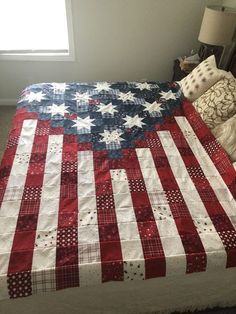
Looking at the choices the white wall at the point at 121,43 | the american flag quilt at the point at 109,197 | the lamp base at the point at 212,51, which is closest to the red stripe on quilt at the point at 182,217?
the american flag quilt at the point at 109,197

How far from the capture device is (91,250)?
113cm

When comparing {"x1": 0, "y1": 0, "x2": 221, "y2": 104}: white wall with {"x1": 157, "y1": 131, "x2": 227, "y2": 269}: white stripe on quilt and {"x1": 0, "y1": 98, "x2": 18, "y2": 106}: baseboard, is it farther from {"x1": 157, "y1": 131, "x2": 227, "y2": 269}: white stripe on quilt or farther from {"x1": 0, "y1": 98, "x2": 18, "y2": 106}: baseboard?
{"x1": 157, "y1": 131, "x2": 227, "y2": 269}: white stripe on quilt

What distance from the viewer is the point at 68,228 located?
1.21m

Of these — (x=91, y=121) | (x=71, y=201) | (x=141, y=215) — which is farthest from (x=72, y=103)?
(x=141, y=215)

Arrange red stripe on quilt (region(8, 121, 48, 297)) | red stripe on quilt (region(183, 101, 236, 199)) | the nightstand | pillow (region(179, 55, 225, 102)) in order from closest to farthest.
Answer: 1. red stripe on quilt (region(8, 121, 48, 297))
2. red stripe on quilt (region(183, 101, 236, 199))
3. pillow (region(179, 55, 225, 102))
4. the nightstand

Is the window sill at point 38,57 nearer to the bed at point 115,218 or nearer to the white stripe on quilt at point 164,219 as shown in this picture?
the bed at point 115,218

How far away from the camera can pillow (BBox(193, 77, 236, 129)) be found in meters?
1.83

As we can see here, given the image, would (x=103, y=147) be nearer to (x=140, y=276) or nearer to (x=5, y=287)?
(x=140, y=276)

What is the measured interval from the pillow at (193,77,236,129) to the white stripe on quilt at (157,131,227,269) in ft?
1.16

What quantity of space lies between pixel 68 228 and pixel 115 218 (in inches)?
9.0

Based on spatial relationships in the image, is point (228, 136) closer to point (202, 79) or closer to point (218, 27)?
point (202, 79)

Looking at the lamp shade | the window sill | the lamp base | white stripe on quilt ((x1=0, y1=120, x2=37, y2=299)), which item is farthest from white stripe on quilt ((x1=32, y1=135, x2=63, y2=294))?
the lamp base

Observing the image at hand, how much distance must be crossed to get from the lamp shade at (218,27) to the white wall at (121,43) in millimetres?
478

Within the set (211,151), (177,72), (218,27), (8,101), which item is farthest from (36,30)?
(211,151)
